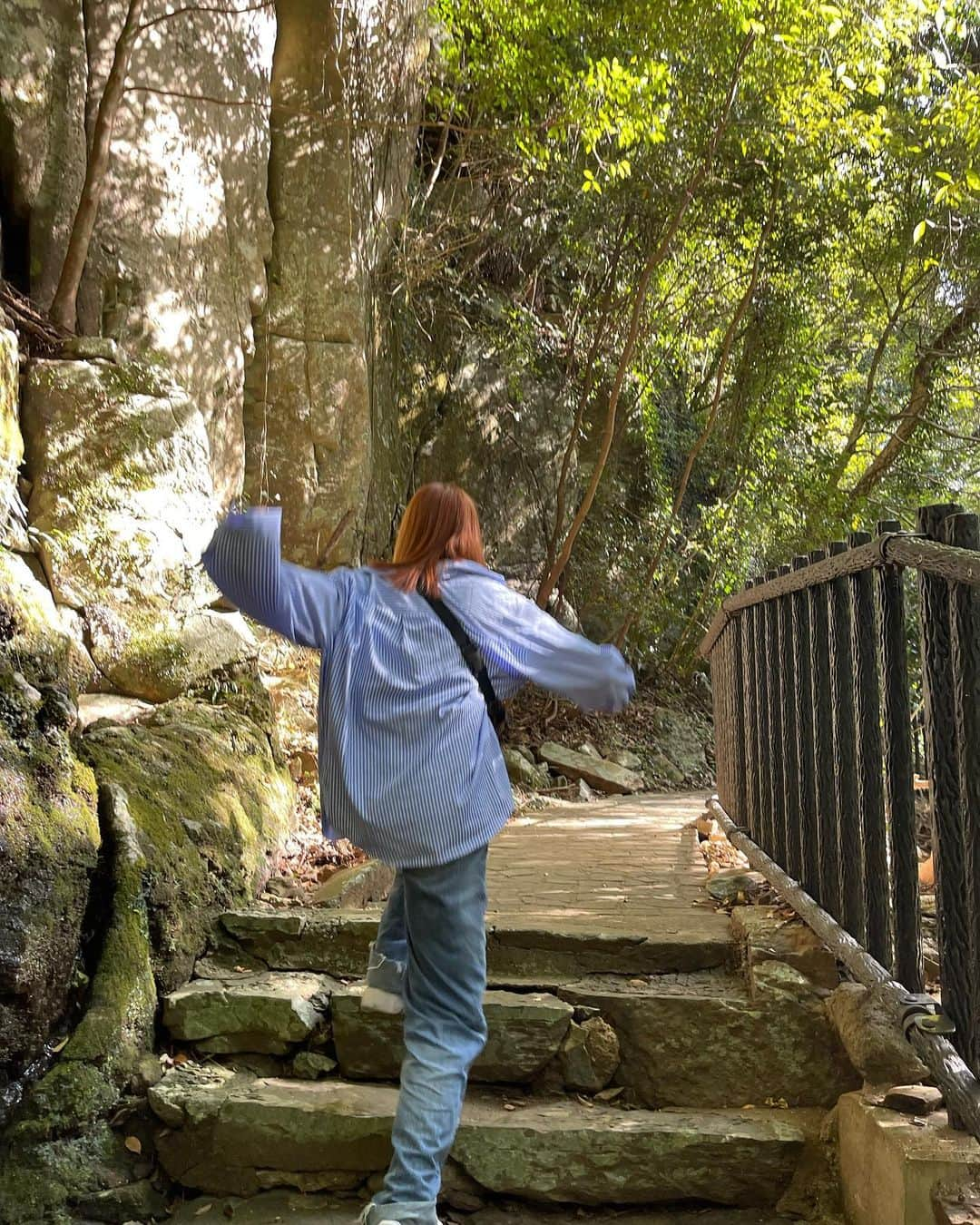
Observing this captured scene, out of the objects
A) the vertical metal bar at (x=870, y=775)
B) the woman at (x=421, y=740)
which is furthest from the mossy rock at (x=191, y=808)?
the vertical metal bar at (x=870, y=775)

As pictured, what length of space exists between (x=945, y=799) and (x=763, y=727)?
7.07 ft

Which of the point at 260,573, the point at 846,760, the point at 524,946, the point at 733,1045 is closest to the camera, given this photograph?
the point at 260,573

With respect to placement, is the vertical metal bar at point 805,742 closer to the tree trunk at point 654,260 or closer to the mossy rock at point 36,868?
the mossy rock at point 36,868

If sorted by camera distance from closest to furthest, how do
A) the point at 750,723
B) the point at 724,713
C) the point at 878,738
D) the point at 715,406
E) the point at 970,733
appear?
the point at 970,733
the point at 878,738
the point at 750,723
the point at 724,713
the point at 715,406

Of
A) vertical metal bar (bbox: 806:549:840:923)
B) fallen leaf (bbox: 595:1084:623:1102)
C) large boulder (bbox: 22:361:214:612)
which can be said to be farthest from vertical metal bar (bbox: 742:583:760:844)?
large boulder (bbox: 22:361:214:612)

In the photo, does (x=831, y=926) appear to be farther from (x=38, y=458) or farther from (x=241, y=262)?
(x=241, y=262)

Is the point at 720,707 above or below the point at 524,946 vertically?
above

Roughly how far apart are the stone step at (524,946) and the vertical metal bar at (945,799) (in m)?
1.49

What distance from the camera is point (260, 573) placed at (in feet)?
8.13

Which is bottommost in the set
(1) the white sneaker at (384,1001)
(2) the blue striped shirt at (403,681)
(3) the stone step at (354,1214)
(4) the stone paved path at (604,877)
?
(3) the stone step at (354,1214)

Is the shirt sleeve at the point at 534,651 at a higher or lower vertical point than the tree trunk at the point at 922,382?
lower

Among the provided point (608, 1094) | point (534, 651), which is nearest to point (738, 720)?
point (608, 1094)

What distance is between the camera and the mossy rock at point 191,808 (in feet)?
12.2

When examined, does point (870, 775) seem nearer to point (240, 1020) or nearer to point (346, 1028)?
point (346, 1028)
